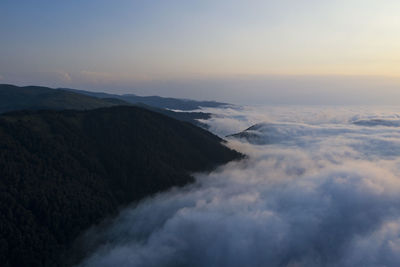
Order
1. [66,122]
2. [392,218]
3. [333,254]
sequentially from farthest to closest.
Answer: [66,122]
[392,218]
[333,254]

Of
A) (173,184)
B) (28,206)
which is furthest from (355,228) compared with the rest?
(28,206)

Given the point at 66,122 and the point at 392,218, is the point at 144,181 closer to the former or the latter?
the point at 66,122

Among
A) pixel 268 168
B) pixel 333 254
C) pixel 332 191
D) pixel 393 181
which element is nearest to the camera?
pixel 333 254

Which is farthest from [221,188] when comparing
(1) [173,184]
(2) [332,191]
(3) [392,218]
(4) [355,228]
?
(3) [392,218]

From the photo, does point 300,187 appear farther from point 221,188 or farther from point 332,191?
point 221,188

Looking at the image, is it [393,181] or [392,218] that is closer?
[392,218]

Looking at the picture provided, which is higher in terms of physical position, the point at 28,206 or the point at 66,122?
the point at 66,122

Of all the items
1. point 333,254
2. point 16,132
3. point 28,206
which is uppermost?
point 16,132
